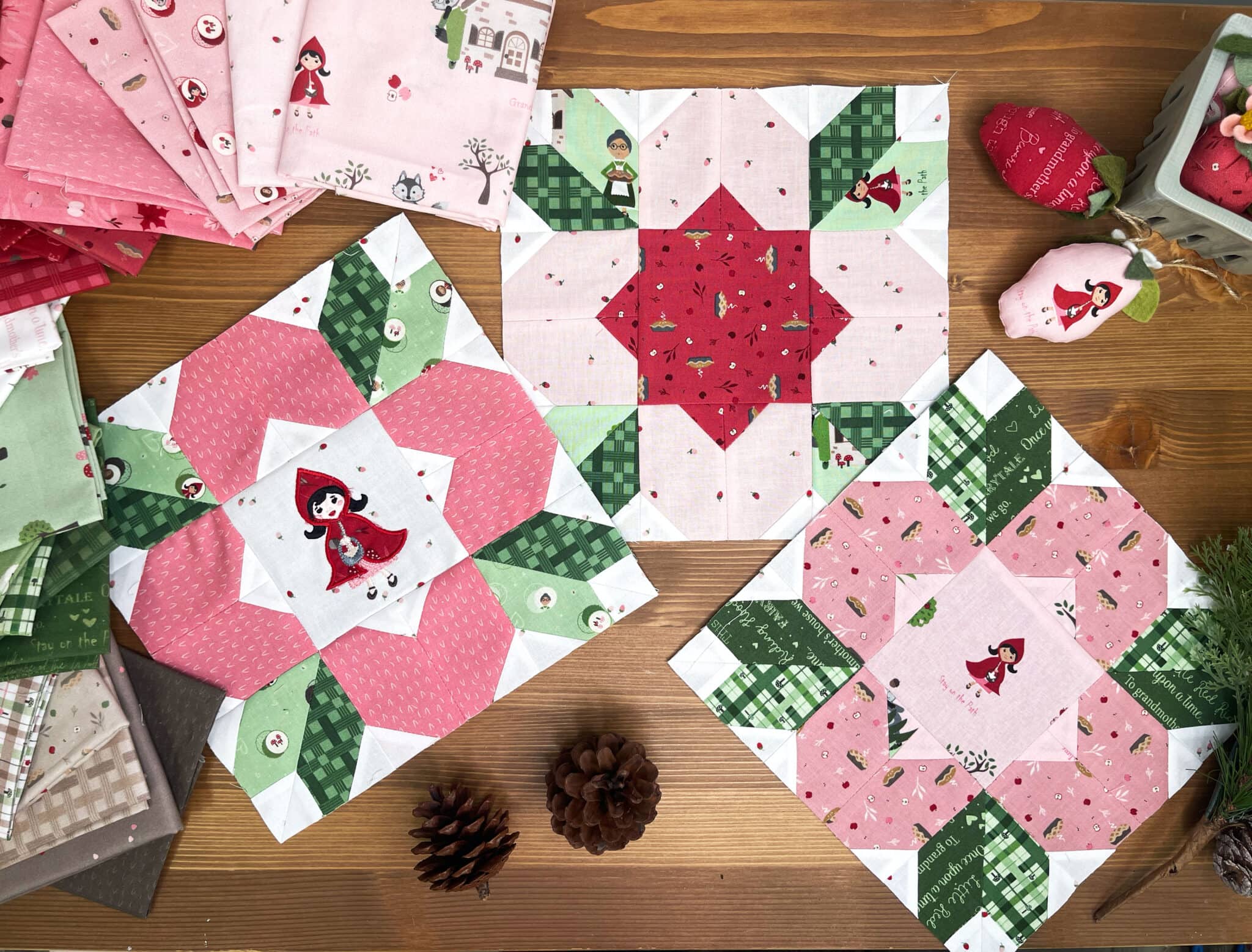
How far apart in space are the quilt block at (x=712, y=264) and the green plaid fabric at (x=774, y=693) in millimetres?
257

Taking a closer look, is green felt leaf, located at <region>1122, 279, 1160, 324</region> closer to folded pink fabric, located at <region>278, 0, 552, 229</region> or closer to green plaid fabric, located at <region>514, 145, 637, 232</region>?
green plaid fabric, located at <region>514, 145, 637, 232</region>

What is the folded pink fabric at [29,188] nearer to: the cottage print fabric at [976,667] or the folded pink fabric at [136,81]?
the folded pink fabric at [136,81]

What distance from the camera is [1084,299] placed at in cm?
91

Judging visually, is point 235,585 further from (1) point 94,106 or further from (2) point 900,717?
(2) point 900,717

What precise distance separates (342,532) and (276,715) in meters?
0.24

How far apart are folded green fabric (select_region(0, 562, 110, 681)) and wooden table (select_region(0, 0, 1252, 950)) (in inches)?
2.6

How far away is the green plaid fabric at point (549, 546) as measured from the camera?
3.14ft

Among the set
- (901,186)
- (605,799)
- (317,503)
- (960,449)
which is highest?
(901,186)

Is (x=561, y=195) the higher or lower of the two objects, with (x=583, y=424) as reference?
higher

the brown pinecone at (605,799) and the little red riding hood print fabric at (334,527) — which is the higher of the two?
the little red riding hood print fabric at (334,527)

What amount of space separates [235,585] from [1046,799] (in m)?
1.04

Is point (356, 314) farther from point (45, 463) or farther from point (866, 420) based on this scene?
point (866, 420)

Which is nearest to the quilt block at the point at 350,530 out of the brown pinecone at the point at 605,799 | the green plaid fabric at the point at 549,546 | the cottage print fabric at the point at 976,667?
the green plaid fabric at the point at 549,546

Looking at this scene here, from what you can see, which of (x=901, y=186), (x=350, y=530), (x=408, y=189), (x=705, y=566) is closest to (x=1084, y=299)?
(x=901, y=186)
